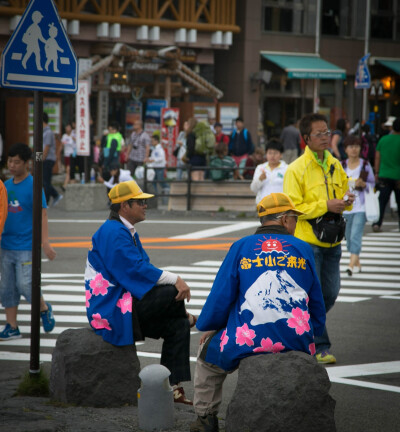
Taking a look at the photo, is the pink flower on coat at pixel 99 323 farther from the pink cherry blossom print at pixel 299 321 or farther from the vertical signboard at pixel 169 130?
the vertical signboard at pixel 169 130

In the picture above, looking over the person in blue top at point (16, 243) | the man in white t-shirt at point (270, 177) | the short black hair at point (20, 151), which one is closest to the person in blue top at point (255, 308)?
the person in blue top at point (16, 243)

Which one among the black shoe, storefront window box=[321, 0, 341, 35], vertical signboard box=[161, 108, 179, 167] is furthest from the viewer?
storefront window box=[321, 0, 341, 35]

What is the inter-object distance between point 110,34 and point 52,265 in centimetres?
2036

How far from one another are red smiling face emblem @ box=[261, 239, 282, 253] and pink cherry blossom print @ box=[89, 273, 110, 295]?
1.33 metres

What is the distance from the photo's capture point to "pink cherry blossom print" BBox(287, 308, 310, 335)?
5.33 metres

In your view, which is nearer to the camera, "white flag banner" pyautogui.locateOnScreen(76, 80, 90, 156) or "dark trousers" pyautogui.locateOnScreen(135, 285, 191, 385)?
"dark trousers" pyautogui.locateOnScreen(135, 285, 191, 385)

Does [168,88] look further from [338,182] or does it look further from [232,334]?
[232,334]

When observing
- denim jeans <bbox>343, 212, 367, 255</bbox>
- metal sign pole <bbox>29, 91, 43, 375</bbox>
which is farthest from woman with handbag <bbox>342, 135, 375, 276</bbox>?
metal sign pole <bbox>29, 91, 43, 375</bbox>

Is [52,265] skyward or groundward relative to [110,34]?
groundward

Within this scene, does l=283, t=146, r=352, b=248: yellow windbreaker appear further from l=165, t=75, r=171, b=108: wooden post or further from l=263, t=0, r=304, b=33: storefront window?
l=263, t=0, r=304, b=33: storefront window

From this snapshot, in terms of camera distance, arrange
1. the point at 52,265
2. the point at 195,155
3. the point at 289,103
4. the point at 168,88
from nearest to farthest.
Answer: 1. the point at 52,265
2. the point at 195,155
3. the point at 168,88
4. the point at 289,103

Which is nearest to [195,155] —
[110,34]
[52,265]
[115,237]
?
[52,265]

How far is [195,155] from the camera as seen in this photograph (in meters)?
21.7

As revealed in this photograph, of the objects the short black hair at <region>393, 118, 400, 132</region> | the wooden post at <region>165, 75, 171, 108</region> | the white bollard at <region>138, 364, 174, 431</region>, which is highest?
the wooden post at <region>165, 75, 171, 108</region>
